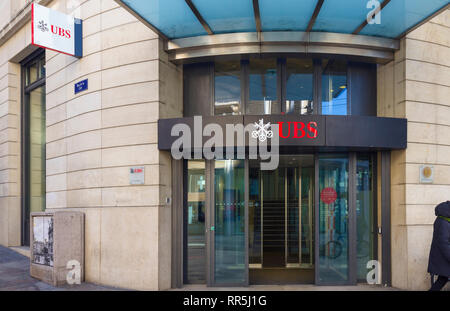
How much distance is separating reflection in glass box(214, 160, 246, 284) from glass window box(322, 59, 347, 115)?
2300 mm

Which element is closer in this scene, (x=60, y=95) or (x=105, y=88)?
(x=105, y=88)

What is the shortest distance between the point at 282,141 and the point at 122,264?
161 inches

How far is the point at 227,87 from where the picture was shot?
765 centimetres

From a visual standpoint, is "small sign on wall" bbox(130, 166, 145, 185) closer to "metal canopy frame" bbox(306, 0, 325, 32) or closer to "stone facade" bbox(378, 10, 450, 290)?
"metal canopy frame" bbox(306, 0, 325, 32)

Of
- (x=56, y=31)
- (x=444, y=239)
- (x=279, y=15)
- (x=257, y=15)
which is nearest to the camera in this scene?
(x=444, y=239)

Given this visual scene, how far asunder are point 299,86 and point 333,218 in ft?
9.63

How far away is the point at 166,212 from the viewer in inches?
285

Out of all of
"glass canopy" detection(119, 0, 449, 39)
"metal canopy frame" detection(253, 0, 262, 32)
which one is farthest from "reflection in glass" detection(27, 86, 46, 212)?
"metal canopy frame" detection(253, 0, 262, 32)

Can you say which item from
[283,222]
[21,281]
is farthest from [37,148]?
[283,222]

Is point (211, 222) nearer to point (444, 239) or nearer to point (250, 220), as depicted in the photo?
point (250, 220)

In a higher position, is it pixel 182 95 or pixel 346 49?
pixel 346 49
